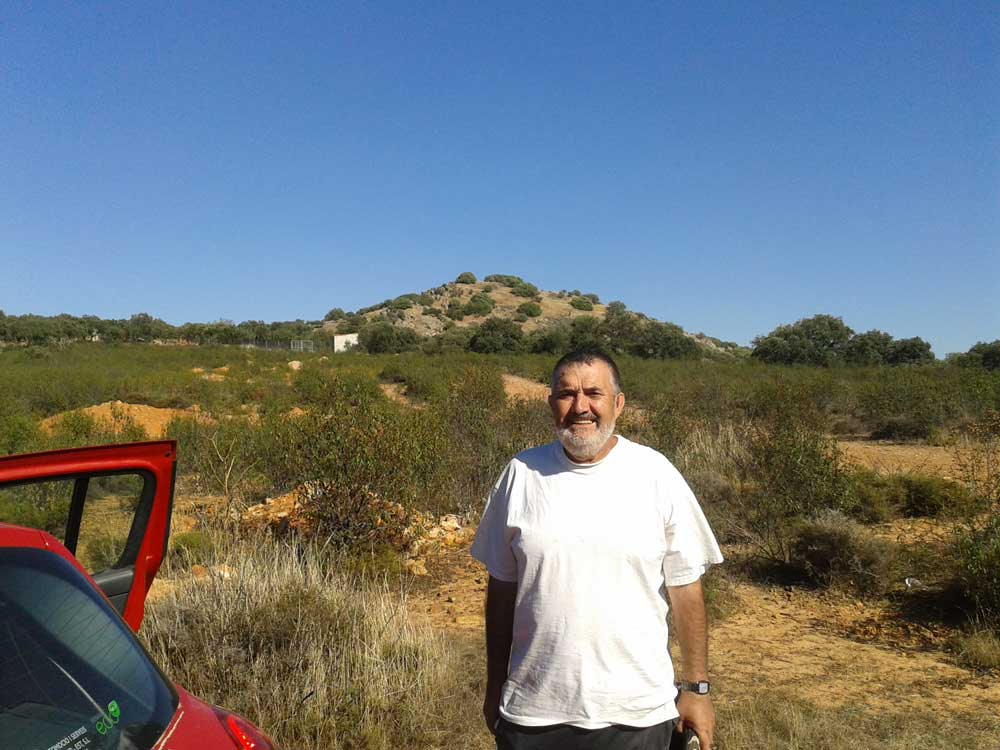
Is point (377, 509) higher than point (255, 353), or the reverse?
point (255, 353)

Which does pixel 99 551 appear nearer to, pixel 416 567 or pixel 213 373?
pixel 416 567

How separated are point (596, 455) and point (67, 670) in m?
1.45

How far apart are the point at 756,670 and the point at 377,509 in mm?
4036

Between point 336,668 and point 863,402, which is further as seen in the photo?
point 863,402

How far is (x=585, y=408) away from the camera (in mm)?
2273

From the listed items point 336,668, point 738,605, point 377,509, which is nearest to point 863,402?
point 738,605

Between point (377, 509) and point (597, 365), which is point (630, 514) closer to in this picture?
point (597, 365)

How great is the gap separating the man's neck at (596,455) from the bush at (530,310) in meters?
64.3

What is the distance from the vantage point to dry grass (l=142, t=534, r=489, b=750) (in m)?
3.88

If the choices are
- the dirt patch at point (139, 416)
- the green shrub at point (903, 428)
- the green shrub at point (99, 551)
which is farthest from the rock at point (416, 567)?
the green shrub at point (903, 428)

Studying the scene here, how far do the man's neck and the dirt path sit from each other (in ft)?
10.6

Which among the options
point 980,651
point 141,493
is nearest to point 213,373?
point 980,651

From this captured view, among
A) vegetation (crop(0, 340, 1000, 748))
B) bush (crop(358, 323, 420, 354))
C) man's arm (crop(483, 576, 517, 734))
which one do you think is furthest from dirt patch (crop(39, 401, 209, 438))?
bush (crop(358, 323, 420, 354))

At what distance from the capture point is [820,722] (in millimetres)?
4219
